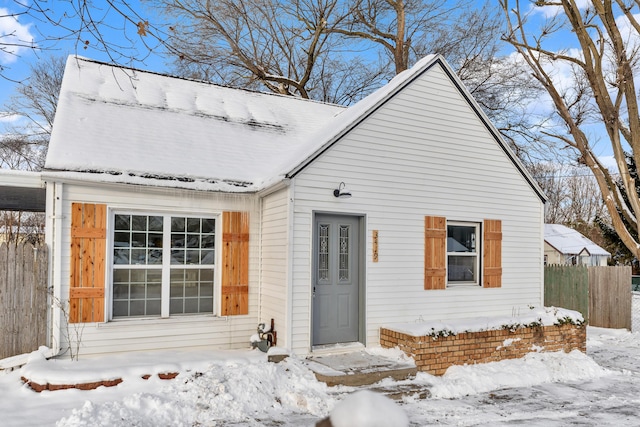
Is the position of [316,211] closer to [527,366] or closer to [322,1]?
[527,366]

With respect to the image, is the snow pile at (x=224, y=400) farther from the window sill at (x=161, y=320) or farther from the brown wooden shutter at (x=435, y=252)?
the brown wooden shutter at (x=435, y=252)

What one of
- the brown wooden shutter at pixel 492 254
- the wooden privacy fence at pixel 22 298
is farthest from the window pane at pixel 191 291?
the brown wooden shutter at pixel 492 254

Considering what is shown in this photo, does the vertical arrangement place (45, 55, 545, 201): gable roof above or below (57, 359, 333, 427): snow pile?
above

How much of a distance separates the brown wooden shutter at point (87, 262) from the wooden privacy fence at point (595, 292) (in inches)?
460

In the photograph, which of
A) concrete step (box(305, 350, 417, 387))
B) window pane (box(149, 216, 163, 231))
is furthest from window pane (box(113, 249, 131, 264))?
concrete step (box(305, 350, 417, 387))

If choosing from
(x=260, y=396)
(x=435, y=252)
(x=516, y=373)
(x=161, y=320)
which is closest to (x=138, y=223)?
(x=161, y=320)

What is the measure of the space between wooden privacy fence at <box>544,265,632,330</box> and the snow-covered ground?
18.5 feet

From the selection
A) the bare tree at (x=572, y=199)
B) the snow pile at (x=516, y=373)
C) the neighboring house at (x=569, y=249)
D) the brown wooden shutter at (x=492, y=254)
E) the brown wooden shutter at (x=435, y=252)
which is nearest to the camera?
the snow pile at (x=516, y=373)

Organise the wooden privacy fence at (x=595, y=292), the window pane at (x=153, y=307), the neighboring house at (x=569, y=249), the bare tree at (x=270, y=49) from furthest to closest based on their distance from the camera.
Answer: the neighboring house at (x=569, y=249)
the bare tree at (x=270, y=49)
the wooden privacy fence at (x=595, y=292)
the window pane at (x=153, y=307)

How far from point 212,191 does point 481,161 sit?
212 inches

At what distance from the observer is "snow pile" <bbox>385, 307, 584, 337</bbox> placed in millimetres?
7715

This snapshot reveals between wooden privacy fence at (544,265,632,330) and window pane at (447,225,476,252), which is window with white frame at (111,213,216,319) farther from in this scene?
wooden privacy fence at (544,265,632,330)

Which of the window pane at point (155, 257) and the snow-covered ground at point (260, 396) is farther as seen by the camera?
the window pane at point (155, 257)

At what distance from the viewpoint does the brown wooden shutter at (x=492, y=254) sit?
9516 mm
